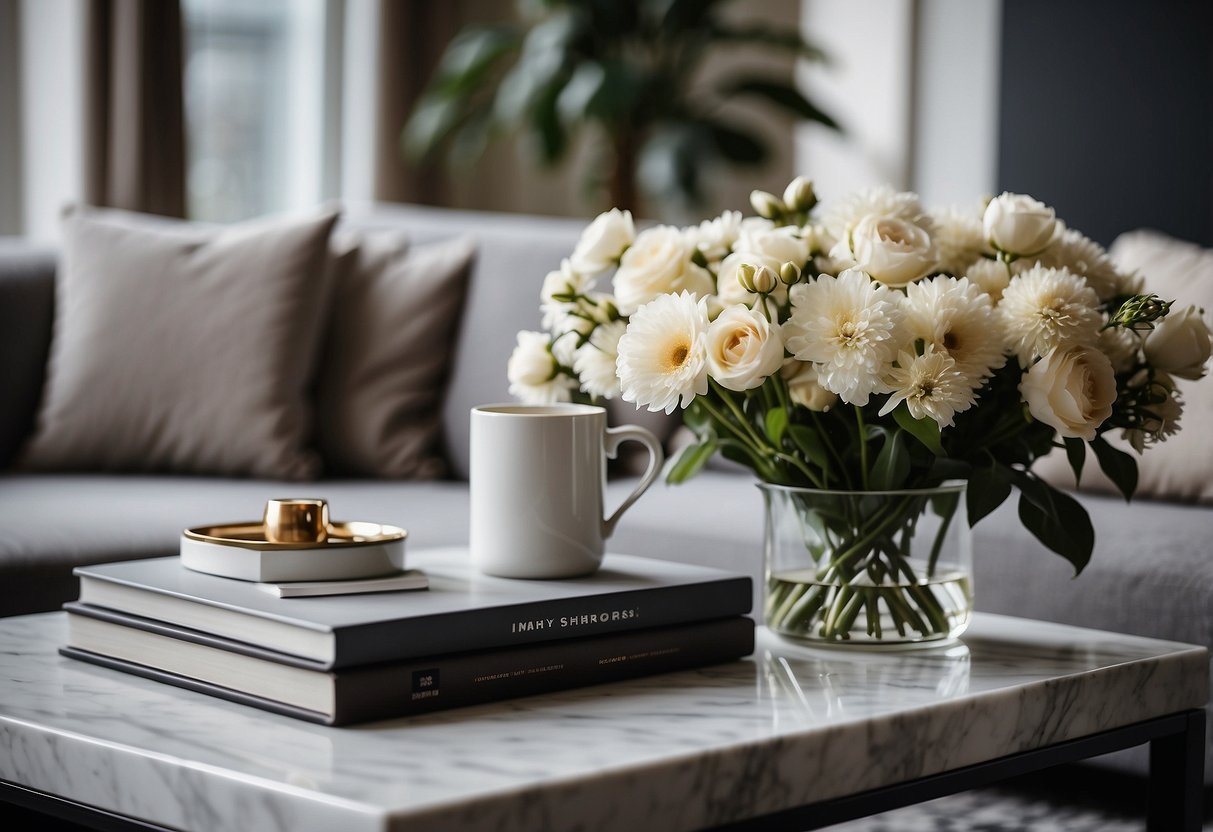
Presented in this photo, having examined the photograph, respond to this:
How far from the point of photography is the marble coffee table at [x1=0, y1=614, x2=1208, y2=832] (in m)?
0.78

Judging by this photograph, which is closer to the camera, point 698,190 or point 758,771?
point 758,771

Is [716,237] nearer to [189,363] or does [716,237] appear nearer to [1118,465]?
[1118,465]

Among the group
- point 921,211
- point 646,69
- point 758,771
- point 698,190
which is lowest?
point 758,771

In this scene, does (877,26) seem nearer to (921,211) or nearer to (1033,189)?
(1033,189)

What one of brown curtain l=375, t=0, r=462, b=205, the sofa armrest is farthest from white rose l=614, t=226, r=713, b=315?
brown curtain l=375, t=0, r=462, b=205

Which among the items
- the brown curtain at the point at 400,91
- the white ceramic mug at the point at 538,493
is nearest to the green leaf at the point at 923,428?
the white ceramic mug at the point at 538,493

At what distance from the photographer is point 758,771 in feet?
2.87

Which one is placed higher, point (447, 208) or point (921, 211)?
point (447, 208)

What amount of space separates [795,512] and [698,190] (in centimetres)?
338

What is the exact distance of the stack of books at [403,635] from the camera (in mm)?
912

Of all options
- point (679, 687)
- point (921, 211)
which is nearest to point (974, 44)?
point (921, 211)

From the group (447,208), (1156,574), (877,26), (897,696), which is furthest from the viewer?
(447,208)

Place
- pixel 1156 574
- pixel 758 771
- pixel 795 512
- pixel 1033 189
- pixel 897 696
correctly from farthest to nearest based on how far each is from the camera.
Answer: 1. pixel 1033 189
2. pixel 1156 574
3. pixel 795 512
4. pixel 897 696
5. pixel 758 771

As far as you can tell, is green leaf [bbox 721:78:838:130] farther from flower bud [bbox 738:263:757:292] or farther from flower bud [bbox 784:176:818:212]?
flower bud [bbox 738:263:757:292]
